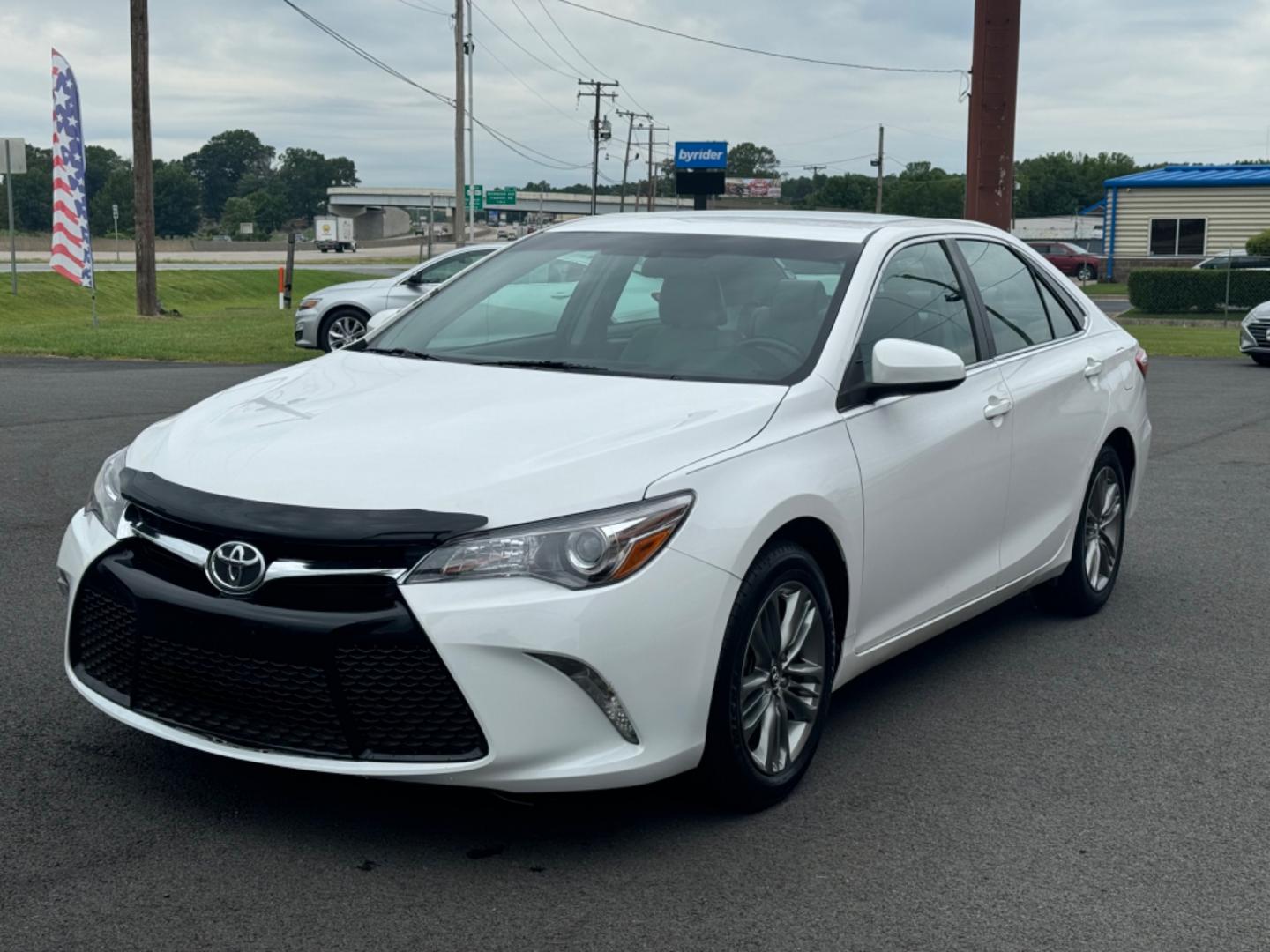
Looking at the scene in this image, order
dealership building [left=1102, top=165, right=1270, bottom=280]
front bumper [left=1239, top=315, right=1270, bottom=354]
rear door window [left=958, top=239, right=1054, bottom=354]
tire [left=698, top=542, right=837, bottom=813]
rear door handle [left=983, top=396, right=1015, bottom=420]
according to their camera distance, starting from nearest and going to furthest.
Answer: tire [left=698, top=542, right=837, bottom=813], rear door handle [left=983, top=396, right=1015, bottom=420], rear door window [left=958, top=239, right=1054, bottom=354], front bumper [left=1239, top=315, right=1270, bottom=354], dealership building [left=1102, top=165, right=1270, bottom=280]

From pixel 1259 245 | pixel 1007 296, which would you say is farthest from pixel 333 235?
pixel 1007 296

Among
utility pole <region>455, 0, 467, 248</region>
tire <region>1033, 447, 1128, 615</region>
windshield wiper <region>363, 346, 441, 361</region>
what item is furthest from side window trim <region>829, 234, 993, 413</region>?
utility pole <region>455, 0, 467, 248</region>

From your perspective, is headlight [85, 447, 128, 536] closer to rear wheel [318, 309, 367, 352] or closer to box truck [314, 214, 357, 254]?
rear wheel [318, 309, 367, 352]

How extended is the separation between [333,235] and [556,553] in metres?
117

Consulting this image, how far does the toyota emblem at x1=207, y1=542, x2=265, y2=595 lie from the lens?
3.57 metres

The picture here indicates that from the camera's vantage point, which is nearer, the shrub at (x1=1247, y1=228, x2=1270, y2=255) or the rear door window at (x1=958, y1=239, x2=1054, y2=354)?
the rear door window at (x1=958, y1=239, x2=1054, y2=354)

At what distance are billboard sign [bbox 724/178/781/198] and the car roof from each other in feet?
519

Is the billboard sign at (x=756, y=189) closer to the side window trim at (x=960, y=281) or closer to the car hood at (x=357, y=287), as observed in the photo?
the car hood at (x=357, y=287)

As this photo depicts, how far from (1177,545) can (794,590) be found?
179 inches

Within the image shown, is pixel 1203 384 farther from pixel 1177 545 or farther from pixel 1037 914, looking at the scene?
pixel 1037 914

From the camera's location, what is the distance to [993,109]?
16.8 meters

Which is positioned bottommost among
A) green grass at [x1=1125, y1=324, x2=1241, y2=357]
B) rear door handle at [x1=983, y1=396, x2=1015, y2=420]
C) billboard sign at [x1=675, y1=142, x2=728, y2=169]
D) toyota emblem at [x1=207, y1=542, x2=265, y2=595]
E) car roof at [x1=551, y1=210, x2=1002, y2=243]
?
green grass at [x1=1125, y1=324, x2=1241, y2=357]

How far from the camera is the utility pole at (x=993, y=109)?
1661cm

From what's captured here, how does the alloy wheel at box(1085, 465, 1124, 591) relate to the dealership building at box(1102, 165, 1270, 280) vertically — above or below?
below
